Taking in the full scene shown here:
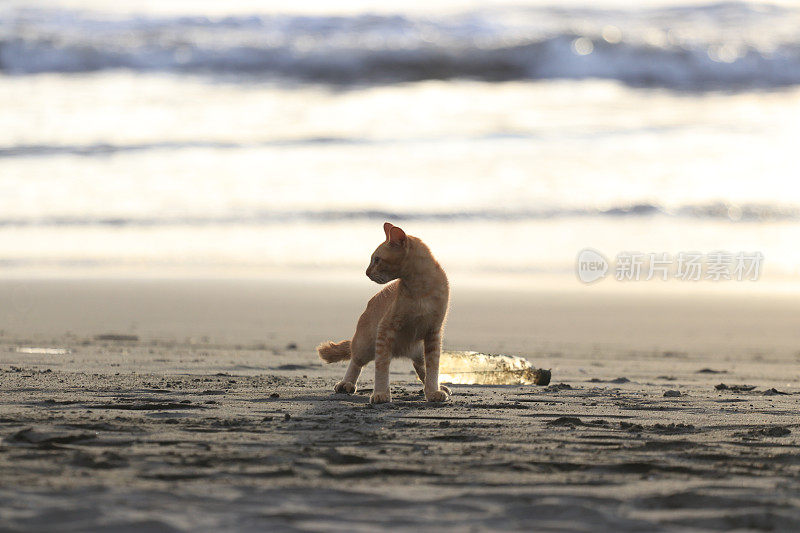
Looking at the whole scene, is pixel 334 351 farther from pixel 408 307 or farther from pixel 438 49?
pixel 438 49

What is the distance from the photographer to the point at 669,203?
70.4ft

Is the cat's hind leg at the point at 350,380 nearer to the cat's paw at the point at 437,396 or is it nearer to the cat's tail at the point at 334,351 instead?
the cat's tail at the point at 334,351

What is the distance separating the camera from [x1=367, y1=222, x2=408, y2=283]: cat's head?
20.8 feet

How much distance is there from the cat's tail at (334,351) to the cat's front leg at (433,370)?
88 centimetres

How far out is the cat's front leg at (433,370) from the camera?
248 inches

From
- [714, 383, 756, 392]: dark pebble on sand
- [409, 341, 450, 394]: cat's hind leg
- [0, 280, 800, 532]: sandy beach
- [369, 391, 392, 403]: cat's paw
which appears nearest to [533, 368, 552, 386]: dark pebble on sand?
[0, 280, 800, 532]: sandy beach

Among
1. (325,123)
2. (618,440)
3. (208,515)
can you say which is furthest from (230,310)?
(325,123)

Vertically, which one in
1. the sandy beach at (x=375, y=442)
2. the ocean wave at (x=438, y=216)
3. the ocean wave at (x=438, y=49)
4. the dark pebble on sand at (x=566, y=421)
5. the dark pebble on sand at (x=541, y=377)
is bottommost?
the sandy beach at (x=375, y=442)

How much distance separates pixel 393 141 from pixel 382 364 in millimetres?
19156

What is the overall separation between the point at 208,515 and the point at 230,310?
1068 cm

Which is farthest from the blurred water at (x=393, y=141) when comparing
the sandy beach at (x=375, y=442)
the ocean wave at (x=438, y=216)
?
the sandy beach at (x=375, y=442)

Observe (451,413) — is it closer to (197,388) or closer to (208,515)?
(197,388)

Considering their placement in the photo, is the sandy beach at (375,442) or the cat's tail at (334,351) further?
the cat's tail at (334,351)

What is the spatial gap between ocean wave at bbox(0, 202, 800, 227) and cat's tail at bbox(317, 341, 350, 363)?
14.0 m
